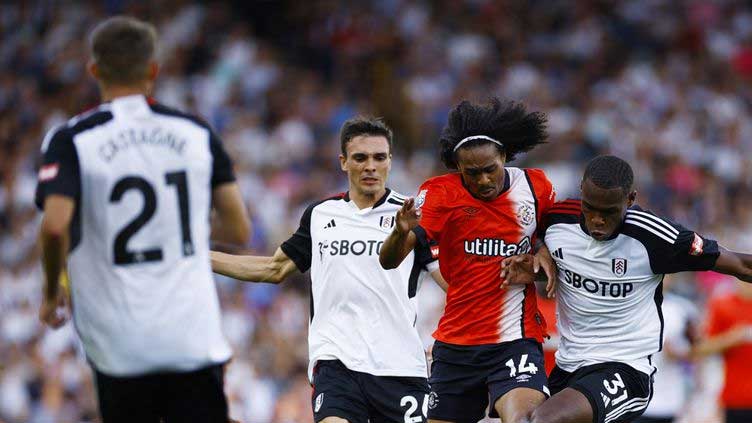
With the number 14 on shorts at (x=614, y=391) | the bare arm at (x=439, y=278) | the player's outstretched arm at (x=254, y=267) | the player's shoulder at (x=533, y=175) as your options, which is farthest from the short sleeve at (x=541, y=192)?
the player's outstretched arm at (x=254, y=267)

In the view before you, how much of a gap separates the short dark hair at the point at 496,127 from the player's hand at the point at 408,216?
0.92 metres

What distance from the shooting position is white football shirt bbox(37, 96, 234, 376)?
5.15m

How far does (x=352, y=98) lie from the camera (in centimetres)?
1905

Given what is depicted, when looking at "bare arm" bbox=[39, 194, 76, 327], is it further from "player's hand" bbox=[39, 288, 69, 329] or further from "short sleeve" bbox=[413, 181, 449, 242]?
"short sleeve" bbox=[413, 181, 449, 242]

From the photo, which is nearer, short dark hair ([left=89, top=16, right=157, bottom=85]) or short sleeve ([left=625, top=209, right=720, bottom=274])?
short dark hair ([left=89, top=16, right=157, bottom=85])

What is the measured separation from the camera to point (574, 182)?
55.4 feet

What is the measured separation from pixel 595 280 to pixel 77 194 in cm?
320

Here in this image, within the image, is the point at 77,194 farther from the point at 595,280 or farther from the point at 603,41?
the point at 603,41

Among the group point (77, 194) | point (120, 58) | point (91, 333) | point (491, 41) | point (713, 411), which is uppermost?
point (491, 41)

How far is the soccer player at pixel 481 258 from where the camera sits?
7156 millimetres

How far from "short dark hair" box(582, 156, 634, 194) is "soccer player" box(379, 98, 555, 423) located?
1.78ft

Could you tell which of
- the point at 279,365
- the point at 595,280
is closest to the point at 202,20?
the point at 279,365

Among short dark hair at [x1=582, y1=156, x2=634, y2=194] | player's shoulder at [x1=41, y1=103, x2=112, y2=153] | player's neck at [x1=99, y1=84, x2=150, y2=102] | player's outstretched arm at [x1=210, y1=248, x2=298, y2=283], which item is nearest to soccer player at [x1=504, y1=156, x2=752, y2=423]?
short dark hair at [x1=582, y1=156, x2=634, y2=194]

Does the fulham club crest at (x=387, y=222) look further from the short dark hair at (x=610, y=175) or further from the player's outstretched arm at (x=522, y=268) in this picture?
the short dark hair at (x=610, y=175)
